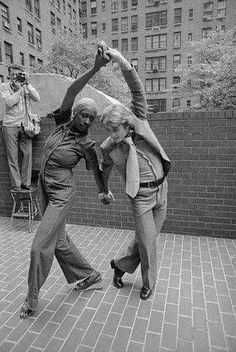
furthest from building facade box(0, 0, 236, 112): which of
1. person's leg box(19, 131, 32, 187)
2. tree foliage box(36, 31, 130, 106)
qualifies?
person's leg box(19, 131, 32, 187)

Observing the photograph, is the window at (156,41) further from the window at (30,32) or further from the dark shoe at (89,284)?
the dark shoe at (89,284)

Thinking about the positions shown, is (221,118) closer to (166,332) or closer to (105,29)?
(166,332)

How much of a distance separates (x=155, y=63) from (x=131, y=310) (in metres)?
45.7

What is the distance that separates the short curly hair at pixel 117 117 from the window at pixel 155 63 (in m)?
44.4

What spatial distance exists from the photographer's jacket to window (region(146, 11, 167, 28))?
4490 cm

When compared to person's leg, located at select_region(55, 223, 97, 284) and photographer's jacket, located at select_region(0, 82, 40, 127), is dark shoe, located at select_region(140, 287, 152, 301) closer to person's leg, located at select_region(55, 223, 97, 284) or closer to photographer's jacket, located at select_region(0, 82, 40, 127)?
person's leg, located at select_region(55, 223, 97, 284)

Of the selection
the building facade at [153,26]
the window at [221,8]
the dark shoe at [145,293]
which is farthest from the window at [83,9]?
the dark shoe at [145,293]

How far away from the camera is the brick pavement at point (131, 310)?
2.30 meters

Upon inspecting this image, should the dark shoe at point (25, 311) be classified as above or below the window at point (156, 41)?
below

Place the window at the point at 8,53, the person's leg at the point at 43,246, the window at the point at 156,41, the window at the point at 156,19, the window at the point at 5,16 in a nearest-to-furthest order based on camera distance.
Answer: the person's leg at the point at 43,246, the window at the point at 5,16, the window at the point at 8,53, the window at the point at 156,19, the window at the point at 156,41

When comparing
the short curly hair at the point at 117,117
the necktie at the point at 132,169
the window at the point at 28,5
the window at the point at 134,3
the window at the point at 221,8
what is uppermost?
the window at the point at 134,3

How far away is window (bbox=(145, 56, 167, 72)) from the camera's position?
142 ft

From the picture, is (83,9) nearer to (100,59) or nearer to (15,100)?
(15,100)

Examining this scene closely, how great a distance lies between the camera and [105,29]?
45938 mm
